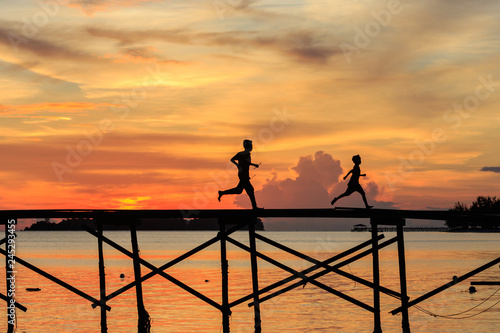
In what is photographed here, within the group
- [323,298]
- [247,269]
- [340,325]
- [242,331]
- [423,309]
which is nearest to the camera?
[242,331]

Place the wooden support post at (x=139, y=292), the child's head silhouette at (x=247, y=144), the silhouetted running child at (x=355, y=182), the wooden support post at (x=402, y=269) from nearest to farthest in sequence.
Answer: the child's head silhouette at (x=247, y=144) → the wooden support post at (x=402, y=269) → the silhouetted running child at (x=355, y=182) → the wooden support post at (x=139, y=292)

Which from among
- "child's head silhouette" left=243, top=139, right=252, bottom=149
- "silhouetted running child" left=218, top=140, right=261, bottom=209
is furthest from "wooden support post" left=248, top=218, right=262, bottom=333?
"child's head silhouette" left=243, top=139, right=252, bottom=149

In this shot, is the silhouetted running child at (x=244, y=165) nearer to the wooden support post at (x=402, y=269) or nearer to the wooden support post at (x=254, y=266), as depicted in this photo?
the wooden support post at (x=254, y=266)

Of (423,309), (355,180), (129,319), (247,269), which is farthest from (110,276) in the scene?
(355,180)

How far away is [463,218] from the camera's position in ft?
75.4

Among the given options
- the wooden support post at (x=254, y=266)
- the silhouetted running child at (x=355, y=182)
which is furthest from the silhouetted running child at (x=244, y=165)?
the silhouetted running child at (x=355, y=182)

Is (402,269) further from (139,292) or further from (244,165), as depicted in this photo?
(139,292)

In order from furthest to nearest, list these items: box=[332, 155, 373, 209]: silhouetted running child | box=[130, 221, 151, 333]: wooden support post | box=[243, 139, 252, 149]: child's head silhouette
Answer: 1. box=[130, 221, 151, 333]: wooden support post
2. box=[332, 155, 373, 209]: silhouetted running child
3. box=[243, 139, 252, 149]: child's head silhouette

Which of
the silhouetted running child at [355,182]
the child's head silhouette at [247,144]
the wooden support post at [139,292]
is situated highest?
the child's head silhouette at [247,144]

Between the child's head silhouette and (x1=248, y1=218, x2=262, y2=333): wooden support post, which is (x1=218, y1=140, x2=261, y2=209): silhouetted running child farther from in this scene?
(x1=248, y1=218, x2=262, y2=333): wooden support post

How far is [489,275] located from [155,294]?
31.1m

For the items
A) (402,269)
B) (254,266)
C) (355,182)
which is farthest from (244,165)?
(402,269)

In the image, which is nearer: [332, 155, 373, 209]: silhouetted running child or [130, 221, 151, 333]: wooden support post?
[332, 155, 373, 209]: silhouetted running child

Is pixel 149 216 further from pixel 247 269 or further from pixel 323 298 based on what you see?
pixel 247 269
